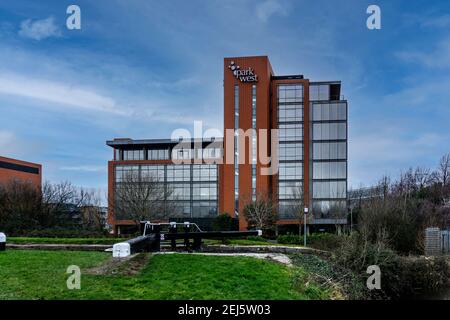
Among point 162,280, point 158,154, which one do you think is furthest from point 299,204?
point 162,280

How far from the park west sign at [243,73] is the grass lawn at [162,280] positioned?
1840 inches

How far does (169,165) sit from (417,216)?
42807 mm

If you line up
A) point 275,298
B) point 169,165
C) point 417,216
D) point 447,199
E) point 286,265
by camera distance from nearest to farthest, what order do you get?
point 275,298, point 286,265, point 417,216, point 447,199, point 169,165

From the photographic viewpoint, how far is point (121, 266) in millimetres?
10680

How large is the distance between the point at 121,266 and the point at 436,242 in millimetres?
20653

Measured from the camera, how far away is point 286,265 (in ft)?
46.7

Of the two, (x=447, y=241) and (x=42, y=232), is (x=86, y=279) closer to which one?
(x=42, y=232)

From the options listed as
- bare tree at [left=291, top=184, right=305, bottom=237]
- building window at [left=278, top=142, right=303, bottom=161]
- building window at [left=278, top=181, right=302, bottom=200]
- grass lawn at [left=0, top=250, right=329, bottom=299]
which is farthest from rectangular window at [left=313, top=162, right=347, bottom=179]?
grass lawn at [left=0, top=250, right=329, bottom=299]

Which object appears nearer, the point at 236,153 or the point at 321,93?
the point at 236,153

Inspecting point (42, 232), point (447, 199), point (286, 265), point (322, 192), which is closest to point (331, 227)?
point (322, 192)

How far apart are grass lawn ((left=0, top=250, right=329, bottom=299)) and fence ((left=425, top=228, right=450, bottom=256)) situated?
48.1ft

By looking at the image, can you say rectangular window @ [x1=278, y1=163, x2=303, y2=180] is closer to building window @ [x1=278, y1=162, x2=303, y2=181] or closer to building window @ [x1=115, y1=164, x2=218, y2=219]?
building window @ [x1=278, y1=162, x2=303, y2=181]

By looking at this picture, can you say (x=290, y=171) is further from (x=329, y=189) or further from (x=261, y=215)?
(x=261, y=215)

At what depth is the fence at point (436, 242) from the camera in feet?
79.5
